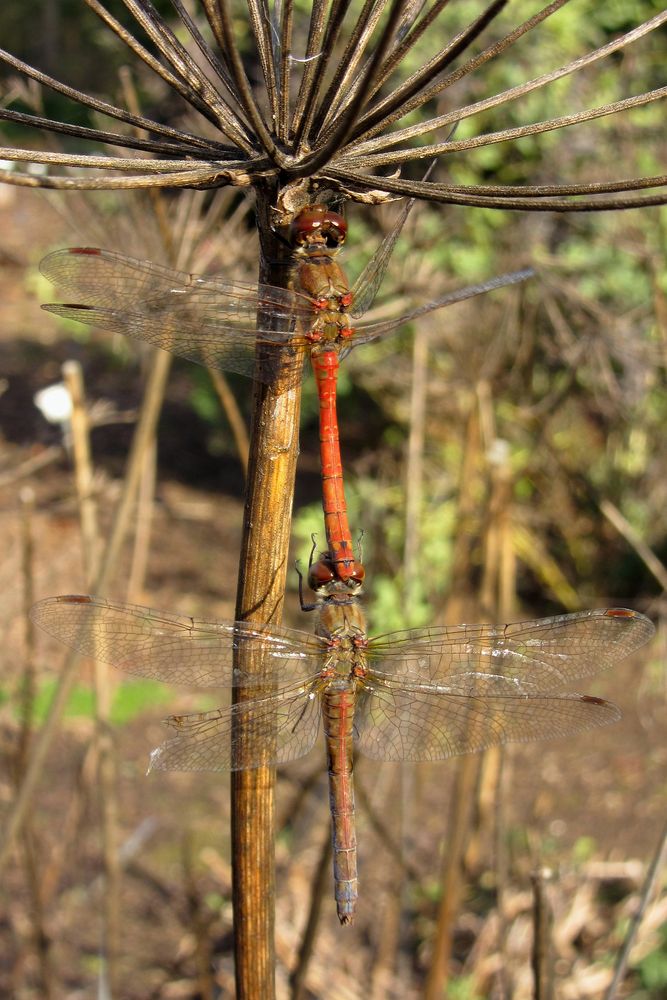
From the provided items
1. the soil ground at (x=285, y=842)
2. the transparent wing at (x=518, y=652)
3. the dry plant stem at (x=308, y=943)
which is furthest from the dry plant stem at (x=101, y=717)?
the transparent wing at (x=518, y=652)

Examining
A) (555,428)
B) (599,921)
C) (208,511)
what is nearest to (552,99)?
(555,428)

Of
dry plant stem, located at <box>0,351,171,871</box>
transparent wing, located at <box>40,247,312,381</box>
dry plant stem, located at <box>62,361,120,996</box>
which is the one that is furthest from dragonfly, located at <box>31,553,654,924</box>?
dry plant stem, located at <box>62,361,120,996</box>

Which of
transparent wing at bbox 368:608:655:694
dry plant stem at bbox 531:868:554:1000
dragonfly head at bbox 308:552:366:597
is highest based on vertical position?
dragonfly head at bbox 308:552:366:597

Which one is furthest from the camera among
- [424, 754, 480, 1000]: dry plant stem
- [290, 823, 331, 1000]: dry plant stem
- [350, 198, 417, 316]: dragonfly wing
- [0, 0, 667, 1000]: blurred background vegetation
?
[0, 0, 667, 1000]: blurred background vegetation

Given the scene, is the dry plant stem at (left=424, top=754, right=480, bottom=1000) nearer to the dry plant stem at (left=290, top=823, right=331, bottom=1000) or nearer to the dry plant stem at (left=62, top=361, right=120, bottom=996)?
the dry plant stem at (left=290, top=823, right=331, bottom=1000)

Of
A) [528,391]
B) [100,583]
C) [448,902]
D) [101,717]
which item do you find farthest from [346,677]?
[528,391]

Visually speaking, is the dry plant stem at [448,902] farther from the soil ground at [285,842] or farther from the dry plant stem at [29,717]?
the dry plant stem at [29,717]

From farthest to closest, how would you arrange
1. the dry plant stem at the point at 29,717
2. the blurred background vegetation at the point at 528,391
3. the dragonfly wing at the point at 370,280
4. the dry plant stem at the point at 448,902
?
1. the blurred background vegetation at the point at 528,391
2. the dry plant stem at the point at 448,902
3. the dry plant stem at the point at 29,717
4. the dragonfly wing at the point at 370,280

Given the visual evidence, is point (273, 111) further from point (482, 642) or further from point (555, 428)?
point (555, 428)
